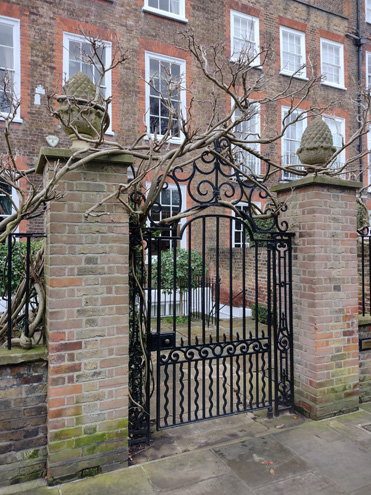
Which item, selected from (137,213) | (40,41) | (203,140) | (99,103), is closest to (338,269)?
(203,140)

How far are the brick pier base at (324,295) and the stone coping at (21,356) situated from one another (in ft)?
8.13

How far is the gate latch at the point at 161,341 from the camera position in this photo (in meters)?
3.10

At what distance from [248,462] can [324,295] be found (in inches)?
65.8

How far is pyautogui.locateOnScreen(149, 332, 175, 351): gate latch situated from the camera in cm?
310

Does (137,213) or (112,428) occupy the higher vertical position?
(137,213)

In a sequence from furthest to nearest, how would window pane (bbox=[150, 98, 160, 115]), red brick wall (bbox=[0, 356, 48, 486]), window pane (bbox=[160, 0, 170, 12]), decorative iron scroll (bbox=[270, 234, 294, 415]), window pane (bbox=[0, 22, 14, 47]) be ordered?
window pane (bbox=[160, 0, 170, 12]), window pane (bbox=[150, 98, 160, 115]), window pane (bbox=[0, 22, 14, 47]), decorative iron scroll (bbox=[270, 234, 294, 415]), red brick wall (bbox=[0, 356, 48, 486])

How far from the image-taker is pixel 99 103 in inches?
113

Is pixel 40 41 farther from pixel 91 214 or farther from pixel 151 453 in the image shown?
pixel 151 453

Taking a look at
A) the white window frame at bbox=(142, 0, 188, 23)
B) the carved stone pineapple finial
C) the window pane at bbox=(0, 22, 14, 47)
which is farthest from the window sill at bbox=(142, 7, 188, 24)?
the carved stone pineapple finial

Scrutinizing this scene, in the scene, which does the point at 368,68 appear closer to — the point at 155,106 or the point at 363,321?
the point at 155,106

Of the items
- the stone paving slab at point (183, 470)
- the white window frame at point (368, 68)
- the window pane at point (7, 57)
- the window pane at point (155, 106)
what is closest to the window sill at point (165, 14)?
the window pane at point (155, 106)

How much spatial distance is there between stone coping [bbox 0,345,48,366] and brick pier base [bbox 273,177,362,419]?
2478mm

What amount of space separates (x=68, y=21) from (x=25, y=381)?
9.49 metres

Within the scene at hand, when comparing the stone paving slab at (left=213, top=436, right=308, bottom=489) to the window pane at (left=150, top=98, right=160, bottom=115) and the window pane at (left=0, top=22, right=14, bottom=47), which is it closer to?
the window pane at (left=150, top=98, right=160, bottom=115)
